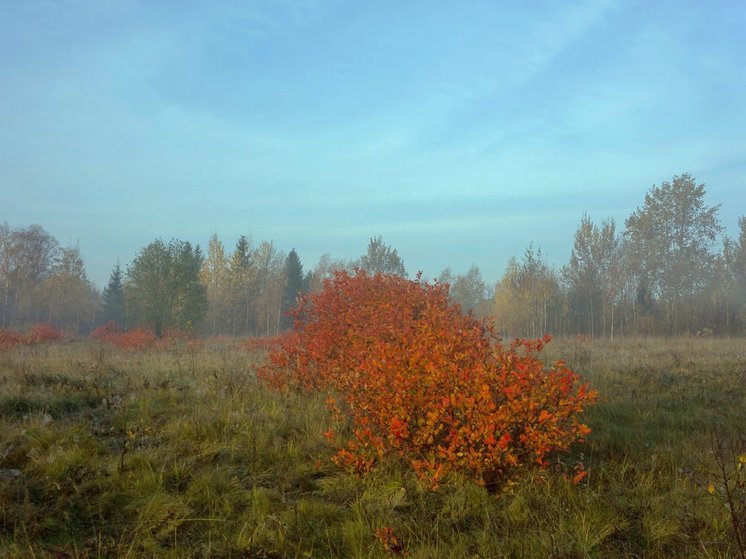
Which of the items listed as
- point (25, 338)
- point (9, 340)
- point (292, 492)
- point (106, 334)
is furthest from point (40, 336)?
point (292, 492)

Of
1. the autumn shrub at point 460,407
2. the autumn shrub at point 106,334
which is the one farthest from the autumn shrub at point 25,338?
the autumn shrub at point 460,407

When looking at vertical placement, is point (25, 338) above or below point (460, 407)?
below

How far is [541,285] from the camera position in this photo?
3353 centimetres

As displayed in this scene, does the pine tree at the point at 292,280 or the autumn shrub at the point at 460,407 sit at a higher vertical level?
the pine tree at the point at 292,280

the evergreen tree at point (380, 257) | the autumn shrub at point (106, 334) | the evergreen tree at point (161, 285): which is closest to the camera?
the autumn shrub at point (106, 334)

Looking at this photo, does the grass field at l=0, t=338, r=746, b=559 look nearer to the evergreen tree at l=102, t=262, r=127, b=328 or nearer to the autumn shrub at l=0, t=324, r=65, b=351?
the autumn shrub at l=0, t=324, r=65, b=351

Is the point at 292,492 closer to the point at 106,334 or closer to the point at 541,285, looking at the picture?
the point at 106,334

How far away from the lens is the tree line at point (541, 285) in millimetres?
26672

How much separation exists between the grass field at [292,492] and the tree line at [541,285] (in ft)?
66.9

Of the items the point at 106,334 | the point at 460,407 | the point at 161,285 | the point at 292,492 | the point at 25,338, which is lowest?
the point at 292,492

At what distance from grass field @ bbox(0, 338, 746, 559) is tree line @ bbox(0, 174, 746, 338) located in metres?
20.4

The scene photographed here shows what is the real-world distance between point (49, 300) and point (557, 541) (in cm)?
4701

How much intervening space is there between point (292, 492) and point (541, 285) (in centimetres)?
3147

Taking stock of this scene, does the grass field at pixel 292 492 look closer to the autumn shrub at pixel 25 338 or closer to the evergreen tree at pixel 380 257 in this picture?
the autumn shrub at pixel 25 338
